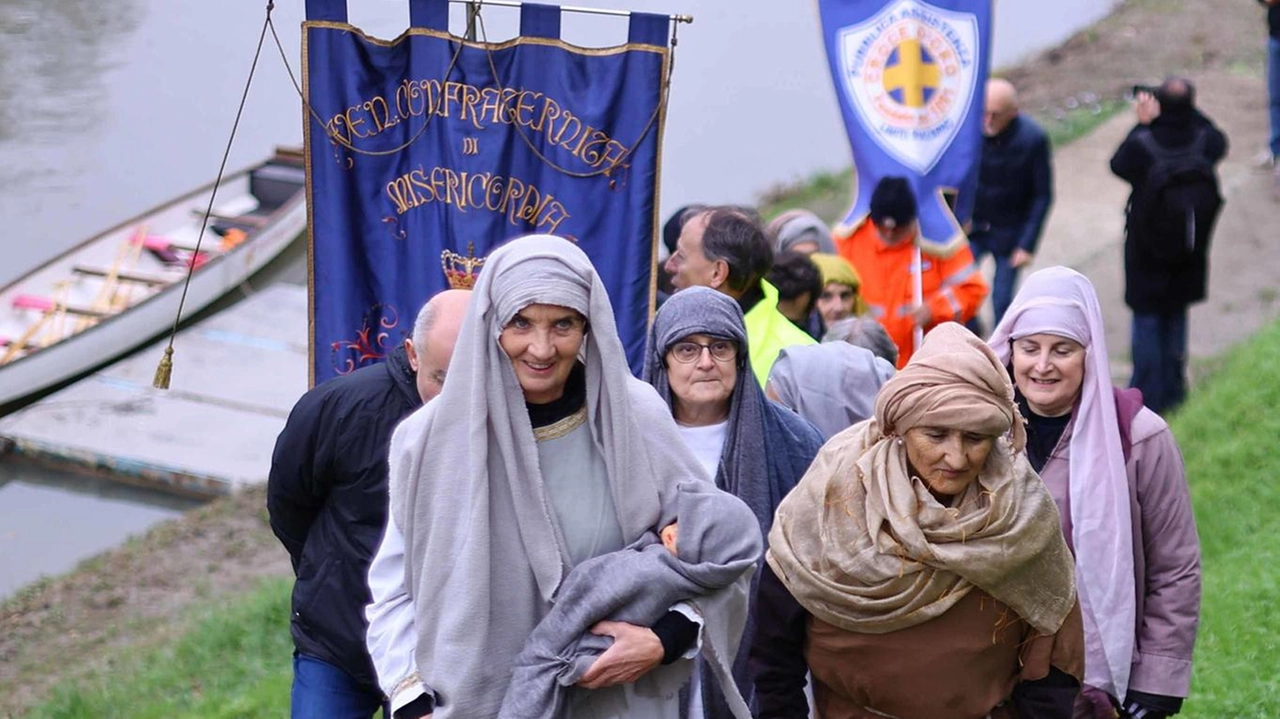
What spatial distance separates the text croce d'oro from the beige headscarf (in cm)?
221

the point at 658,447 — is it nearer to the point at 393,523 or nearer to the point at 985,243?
the point at 393,523

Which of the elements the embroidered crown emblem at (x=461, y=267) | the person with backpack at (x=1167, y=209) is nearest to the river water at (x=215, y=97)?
the person with backpack at (x=1167, y=209)

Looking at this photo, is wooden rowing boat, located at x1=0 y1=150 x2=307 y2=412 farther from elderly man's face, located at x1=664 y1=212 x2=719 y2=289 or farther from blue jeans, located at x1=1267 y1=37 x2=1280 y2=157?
elderly man's face, located at x1=664 y1=212 x2=719 y2=289

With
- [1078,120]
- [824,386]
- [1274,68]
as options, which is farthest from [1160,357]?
[1078,120]

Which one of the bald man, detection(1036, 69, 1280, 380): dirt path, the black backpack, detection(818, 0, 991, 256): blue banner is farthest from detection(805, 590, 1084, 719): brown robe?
detection(1036, 69, 1280, 380): dirt path

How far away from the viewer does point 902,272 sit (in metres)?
6.88

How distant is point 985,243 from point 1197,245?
62.4 inches

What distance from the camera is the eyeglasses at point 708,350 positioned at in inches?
149

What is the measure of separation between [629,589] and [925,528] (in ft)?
1.86

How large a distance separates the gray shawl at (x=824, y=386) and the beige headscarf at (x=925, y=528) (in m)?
1.26

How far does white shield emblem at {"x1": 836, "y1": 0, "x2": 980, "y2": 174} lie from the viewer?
7.20m

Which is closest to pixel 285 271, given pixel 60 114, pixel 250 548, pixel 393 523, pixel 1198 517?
pixel 60 114

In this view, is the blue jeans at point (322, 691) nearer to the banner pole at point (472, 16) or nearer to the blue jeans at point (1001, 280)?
the banner pole at point (472, 16)

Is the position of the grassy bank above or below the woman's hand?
below
